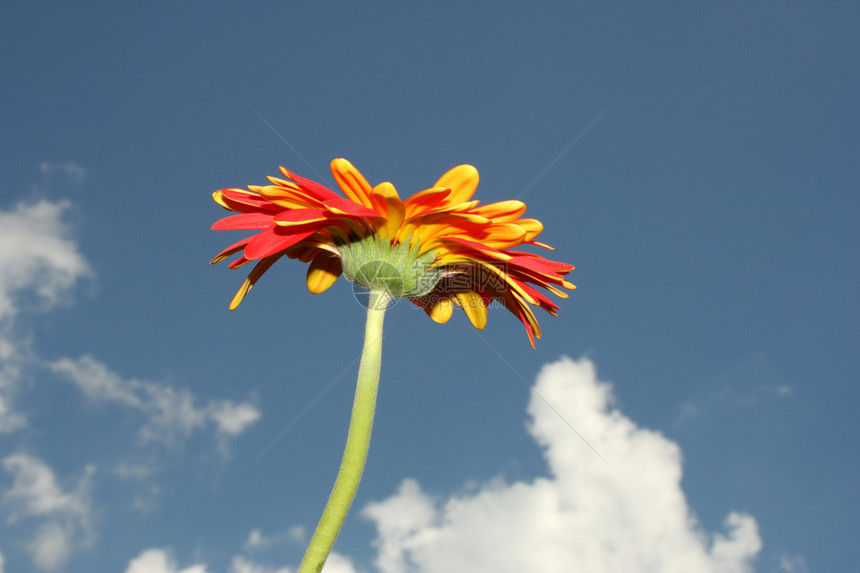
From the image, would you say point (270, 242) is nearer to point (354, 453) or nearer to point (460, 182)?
point (460, 182)

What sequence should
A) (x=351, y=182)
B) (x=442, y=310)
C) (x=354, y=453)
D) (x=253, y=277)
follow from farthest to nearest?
1. (x=442, y=310)
2. (x=253, y=277)
3. (x=351, y=182)
4. (x=354, y=453)

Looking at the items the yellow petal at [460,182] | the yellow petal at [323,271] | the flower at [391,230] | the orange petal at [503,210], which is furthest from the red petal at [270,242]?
the orange petal at [503,210]

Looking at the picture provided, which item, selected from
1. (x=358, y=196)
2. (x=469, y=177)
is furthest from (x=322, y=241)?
(x=469, y=177)

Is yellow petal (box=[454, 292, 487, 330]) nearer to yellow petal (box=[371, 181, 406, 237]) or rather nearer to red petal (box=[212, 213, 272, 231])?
yellow petal (box=[371, 181, 406, 237])

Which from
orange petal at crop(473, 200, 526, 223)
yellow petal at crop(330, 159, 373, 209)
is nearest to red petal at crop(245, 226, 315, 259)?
yellow petal at crop(330, 159, 373, 209)

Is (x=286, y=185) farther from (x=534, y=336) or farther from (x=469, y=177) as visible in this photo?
(x=534, y=336)

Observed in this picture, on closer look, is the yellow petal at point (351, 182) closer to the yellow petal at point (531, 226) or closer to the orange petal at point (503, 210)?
the orange petal at point (503, 210)

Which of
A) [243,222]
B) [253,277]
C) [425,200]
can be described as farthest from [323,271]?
[425,200]
